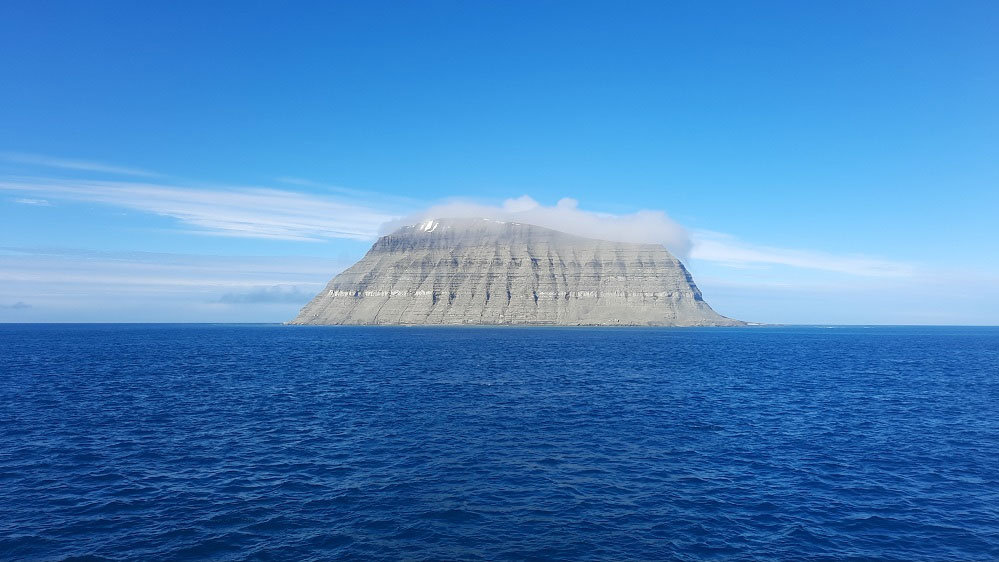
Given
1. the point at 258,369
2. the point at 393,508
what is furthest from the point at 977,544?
the point at 258,369

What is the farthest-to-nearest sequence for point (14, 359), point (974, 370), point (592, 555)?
point (14, 359), point (974, 370), point (592, 555)

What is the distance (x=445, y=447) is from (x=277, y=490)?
12.8 metres

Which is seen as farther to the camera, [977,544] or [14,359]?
[14,359]

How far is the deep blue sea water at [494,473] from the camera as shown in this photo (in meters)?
25.2

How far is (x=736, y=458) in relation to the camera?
39.2 metres

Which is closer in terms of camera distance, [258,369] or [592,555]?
[592,555]

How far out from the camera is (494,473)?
34.9 m

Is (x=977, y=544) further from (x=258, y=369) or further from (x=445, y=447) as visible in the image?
(x=258, y=369)

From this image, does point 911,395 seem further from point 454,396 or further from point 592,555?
point 592,555

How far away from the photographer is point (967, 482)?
1344 inches

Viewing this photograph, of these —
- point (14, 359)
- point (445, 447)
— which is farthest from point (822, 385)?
point (14, 359)

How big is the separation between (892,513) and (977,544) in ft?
12.9

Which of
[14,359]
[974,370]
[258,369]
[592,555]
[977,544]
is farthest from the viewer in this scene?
[14,359]

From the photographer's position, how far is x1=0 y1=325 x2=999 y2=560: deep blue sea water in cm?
2520
